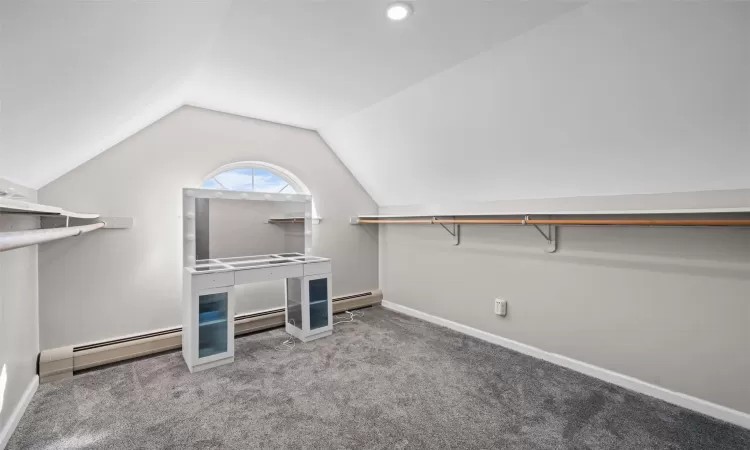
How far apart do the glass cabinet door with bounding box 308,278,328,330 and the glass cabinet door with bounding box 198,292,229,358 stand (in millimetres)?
716

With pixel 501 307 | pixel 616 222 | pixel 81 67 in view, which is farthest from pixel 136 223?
pixel 616 222

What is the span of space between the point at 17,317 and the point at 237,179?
177cm

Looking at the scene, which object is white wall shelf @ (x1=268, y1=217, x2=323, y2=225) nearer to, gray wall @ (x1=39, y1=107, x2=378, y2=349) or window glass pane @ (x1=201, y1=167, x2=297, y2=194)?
window glass pane @ (x1=201, y1=167, x2=297, y2=194)

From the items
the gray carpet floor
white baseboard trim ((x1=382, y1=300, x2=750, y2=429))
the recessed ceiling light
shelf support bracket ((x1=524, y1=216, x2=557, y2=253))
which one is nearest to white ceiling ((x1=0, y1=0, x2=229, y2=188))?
the recessed ceiling light

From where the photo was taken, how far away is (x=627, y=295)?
6.94 ft

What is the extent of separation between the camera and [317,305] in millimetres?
2975

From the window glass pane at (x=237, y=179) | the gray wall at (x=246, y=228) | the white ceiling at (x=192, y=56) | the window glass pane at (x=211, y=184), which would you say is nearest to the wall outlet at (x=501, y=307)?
the white ceiling at (x=192, y=56)

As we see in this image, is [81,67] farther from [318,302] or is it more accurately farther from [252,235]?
[318,302]

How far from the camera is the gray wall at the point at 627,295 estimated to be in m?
1.78

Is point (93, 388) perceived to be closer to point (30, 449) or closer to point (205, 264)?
point (30, 449)

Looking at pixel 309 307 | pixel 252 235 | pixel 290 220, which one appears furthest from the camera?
pixel 290 220

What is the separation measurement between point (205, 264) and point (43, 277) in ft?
3.21

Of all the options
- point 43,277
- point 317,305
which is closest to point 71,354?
point 43,277

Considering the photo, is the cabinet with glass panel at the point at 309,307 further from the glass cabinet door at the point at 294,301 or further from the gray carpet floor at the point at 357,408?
the gray carpet floor at the point at 357,408
